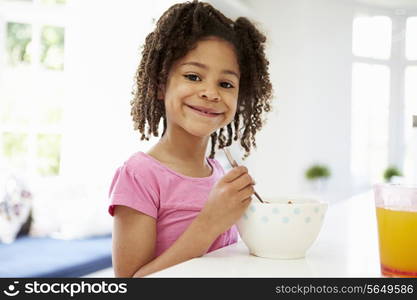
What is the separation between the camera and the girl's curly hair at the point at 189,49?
0.94 meters

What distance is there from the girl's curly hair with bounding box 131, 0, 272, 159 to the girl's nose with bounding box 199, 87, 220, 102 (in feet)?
0.32

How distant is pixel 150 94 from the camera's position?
991 mm

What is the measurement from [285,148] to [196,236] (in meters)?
4.71

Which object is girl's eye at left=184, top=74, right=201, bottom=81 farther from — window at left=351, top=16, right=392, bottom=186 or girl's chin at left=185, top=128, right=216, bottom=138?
window at left=351, top=16, right=392, bottom=186

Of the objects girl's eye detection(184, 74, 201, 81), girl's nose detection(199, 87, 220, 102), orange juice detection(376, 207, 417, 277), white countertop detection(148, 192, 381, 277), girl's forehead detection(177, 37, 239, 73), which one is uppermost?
girl's forehead detection(177, 37, 239, 73)

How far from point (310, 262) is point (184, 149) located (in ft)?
1.27

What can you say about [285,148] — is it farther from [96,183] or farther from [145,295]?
[145,295]

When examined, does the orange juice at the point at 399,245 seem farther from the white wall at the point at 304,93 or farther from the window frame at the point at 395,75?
the window frame at the point at 395,75

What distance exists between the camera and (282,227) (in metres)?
0.66

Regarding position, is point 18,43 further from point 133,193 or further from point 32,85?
point 133,193

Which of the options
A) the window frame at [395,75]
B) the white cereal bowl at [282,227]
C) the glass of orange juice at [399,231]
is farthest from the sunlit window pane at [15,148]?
the window frame at [395,75]

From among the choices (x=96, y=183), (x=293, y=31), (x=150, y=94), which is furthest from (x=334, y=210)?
(x=293, y=31)

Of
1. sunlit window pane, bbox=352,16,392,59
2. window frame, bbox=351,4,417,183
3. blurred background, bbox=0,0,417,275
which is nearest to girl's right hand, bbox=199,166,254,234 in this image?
blurred background, bbox=0,0,417,275

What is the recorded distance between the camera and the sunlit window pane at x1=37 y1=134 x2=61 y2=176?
313 cm
